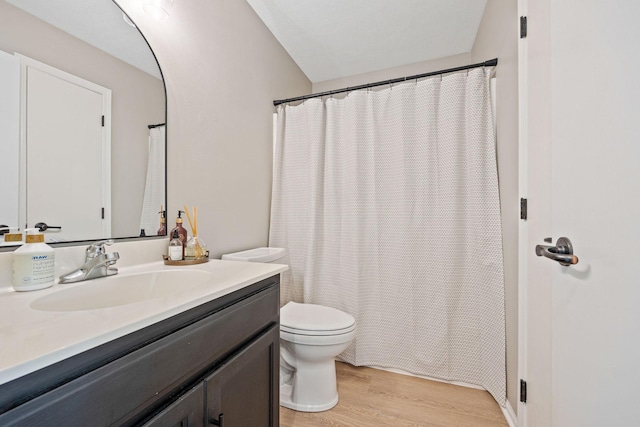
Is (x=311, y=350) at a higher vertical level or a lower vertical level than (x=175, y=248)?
lower

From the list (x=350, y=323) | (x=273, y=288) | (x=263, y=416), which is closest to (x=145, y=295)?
(x=273, y=288)

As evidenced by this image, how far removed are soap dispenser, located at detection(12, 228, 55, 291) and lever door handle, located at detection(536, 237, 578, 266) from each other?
55.6 inches

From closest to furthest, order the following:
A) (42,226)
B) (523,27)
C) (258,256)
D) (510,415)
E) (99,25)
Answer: (42,226) < (99,25) < (523,27) < (510,415) < (258,256)

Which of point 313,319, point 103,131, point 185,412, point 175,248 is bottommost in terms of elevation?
point 313,319

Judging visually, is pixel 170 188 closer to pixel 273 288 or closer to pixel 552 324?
pixel 273 288

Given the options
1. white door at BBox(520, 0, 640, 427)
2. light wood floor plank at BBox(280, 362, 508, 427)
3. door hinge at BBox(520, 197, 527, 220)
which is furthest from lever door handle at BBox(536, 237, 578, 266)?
light wood floor plank at BBox(280, 362, 508, 427)

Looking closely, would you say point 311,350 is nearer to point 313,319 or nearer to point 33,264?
point 313,319

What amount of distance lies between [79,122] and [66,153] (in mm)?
118

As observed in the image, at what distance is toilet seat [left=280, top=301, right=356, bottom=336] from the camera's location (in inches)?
56.0

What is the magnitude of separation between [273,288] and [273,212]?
1.06 m

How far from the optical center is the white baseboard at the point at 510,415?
1334 millimetres

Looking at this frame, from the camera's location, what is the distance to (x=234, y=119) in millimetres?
1721

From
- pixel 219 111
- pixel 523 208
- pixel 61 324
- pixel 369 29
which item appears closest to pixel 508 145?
pixel 523 208

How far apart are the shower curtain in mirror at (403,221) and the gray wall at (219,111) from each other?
220mm
